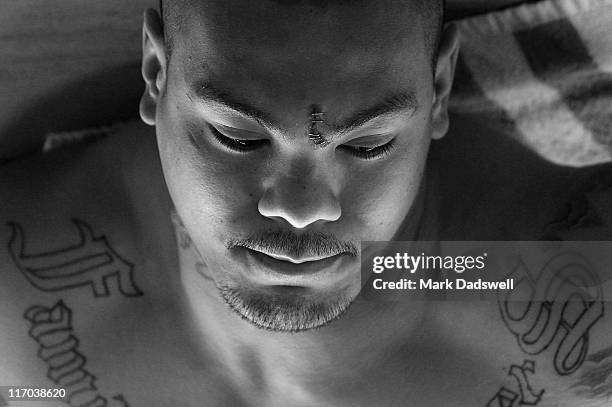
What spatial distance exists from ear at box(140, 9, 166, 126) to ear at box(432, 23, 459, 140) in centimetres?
28

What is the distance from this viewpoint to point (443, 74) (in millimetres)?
844

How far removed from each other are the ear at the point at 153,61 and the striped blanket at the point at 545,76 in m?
0.40

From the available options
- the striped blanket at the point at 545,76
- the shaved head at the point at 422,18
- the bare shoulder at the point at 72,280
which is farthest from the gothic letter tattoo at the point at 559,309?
the bare shoulder at the point at 72,280

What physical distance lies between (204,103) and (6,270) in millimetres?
397

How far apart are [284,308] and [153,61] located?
0.95 ft

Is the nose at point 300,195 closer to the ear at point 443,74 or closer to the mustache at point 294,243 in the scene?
the mustache at point 294,243

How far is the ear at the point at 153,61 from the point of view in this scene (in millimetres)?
832

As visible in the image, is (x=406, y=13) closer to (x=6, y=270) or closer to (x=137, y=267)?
(x=137, y=267)

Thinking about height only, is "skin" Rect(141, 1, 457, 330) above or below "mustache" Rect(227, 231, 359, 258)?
above

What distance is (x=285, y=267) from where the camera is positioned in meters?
0.76

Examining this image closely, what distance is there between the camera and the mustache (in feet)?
2.48

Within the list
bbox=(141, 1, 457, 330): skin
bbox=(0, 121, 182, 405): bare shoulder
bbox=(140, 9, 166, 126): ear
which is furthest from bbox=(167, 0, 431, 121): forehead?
bbox=(0, 121, 182, 405): bare shoulder

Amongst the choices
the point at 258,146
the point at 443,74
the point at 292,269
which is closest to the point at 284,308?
the point at 292,269

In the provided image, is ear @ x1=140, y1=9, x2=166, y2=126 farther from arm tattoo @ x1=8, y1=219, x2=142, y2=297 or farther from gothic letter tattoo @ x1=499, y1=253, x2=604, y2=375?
gothic letter tattoo @ x1=499, y1=253, x2=604, y2=375
